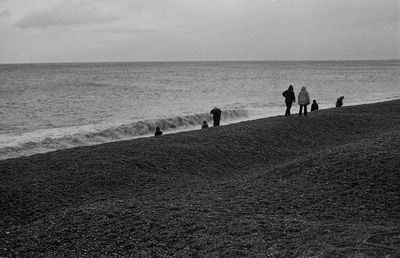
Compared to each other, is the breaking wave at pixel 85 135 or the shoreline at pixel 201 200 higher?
the shoreline at pixel 201 200

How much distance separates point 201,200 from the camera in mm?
11383

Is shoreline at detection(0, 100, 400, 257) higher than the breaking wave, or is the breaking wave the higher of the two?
shoreline at detection(0, 100, 400, 257)

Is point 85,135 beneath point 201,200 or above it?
beneath

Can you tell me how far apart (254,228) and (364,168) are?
4966 mm

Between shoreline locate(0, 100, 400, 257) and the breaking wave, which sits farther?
the breaking wave

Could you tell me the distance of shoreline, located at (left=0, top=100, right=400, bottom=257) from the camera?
8281mm

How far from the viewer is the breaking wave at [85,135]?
22.8m

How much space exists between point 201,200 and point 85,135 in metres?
16.9

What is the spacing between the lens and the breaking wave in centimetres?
2278

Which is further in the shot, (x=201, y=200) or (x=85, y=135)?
(x=85, y=135)

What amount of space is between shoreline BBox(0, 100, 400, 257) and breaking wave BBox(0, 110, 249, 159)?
5.99 meters

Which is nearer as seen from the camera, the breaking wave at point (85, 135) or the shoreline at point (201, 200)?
the shoreline at point (201, 200)

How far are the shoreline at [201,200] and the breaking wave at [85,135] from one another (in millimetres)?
5986

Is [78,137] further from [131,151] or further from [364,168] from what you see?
[364,168]
